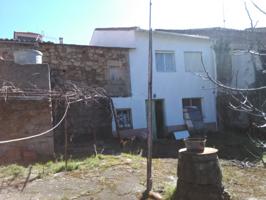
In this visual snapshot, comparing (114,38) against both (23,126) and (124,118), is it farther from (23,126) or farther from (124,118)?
(23,126)

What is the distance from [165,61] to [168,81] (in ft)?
→ 3.13

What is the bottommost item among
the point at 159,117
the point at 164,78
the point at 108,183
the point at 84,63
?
the point at 108,183

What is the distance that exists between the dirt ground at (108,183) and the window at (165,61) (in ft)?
29.4

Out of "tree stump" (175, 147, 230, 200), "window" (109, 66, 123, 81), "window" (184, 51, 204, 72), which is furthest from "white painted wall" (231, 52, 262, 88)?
"tree stump" (175, 147, 230, 200)

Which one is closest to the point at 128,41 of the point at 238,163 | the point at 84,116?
the point at 84,116

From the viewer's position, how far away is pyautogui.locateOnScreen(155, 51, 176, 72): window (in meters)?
17.5

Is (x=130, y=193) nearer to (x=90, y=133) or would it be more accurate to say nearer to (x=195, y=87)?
(x=90, y=133)

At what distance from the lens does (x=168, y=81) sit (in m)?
17.7

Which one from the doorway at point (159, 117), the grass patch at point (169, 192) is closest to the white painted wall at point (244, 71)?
the doorway at point (159, 117)

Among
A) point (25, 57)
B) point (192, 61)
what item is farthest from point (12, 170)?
point (192, 61)

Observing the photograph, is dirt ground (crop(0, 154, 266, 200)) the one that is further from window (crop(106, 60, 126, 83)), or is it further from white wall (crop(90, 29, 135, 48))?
white wall (crop(90, 29, 135, 48))

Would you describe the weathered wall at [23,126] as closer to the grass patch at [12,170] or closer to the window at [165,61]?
the grass patch at [12,170]

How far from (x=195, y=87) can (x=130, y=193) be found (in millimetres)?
12528

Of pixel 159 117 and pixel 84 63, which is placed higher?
pixel 84 63
